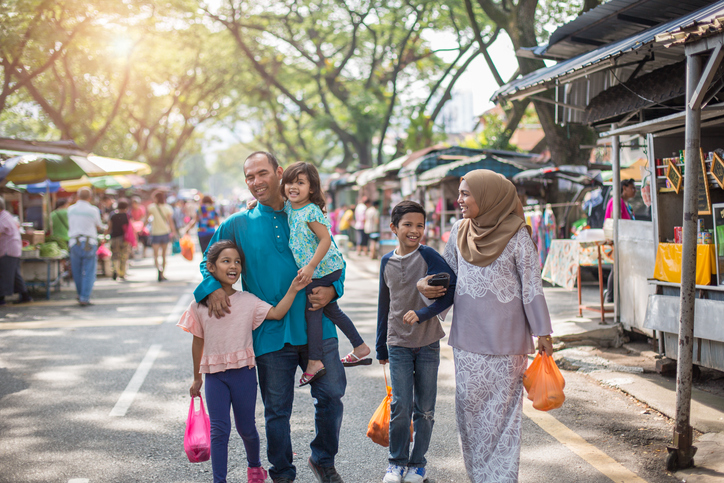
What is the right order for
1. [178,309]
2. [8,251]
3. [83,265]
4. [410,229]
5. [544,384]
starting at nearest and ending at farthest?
[544,384] < [410,229] < [178,309] < [8,251] < [83,265]

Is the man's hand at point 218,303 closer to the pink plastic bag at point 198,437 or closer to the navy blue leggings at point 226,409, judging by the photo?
the navy blue leggings at point 226,409

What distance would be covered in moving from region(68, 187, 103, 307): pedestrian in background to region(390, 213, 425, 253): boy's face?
853 cm

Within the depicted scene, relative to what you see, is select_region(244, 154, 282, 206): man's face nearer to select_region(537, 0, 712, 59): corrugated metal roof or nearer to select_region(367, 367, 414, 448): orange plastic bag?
select_region(367, 367, 414, 448): orange plastic bag

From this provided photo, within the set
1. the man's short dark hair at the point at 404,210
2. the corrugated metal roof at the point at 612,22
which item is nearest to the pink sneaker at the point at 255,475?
the man's short dark hair at the point at 404,210

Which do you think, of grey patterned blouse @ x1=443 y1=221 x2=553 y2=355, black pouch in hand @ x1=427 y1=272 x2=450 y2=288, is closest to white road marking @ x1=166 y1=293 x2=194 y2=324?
black pouch in hand @ x1=427 y1=272 x2=450 y2=288

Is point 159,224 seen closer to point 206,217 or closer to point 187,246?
point 206,217

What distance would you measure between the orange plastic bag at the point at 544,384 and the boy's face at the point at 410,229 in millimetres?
919

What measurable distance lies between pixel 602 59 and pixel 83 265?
8.89 metres

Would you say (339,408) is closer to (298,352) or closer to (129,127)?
(298,352)

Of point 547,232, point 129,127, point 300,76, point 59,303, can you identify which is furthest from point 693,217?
point 129,127

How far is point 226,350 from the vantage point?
3318mm

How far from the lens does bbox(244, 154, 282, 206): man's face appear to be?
3438 mm

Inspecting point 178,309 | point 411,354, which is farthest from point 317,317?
point 178,309

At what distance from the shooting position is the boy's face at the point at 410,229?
3607 mm
